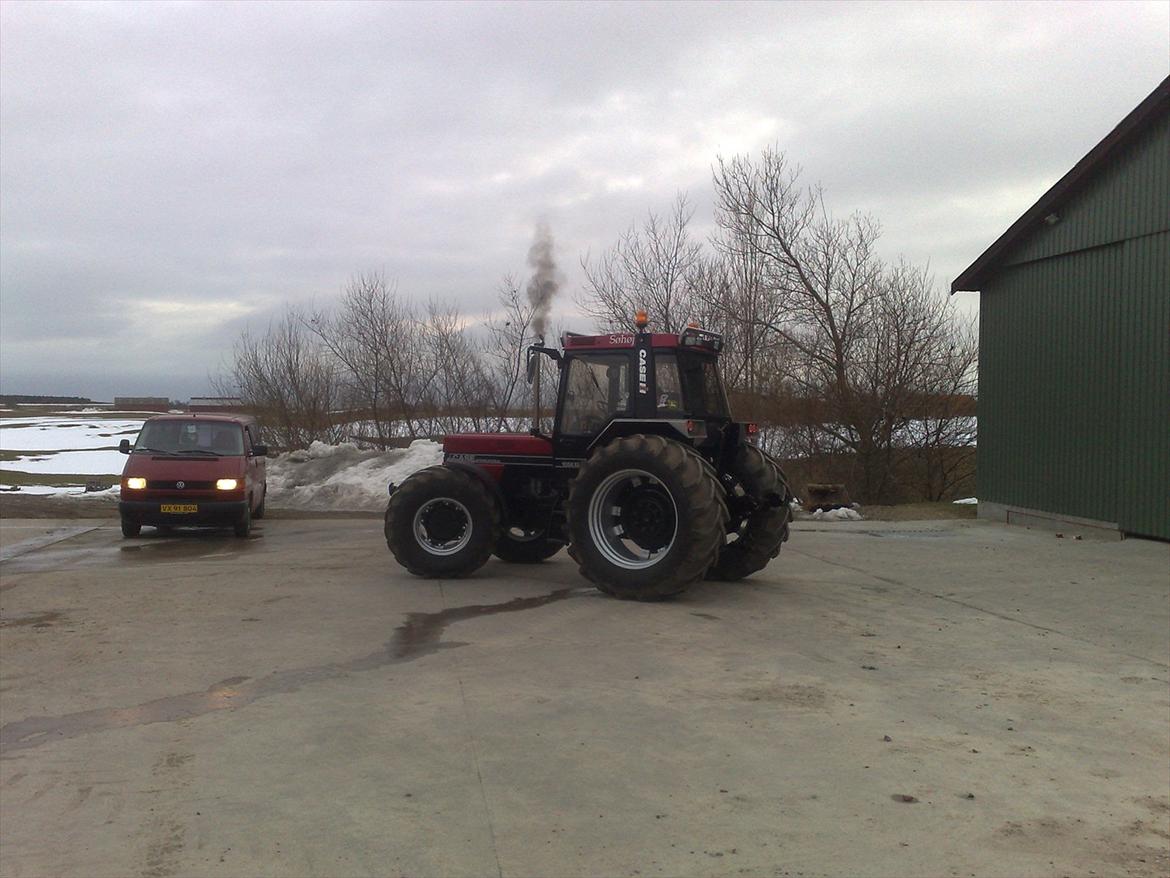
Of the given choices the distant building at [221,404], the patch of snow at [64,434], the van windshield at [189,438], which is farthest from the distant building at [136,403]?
the van windshield at [189,438]

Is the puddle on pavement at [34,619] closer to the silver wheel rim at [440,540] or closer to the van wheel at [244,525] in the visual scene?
the silver wheel rim at [440,540]

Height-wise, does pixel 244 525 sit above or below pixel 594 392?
below

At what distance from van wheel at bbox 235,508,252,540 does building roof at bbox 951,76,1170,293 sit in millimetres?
12333

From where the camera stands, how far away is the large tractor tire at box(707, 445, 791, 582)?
1019 centimetres

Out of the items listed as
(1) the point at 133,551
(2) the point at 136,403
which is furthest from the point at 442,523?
(2) the point at 136,403

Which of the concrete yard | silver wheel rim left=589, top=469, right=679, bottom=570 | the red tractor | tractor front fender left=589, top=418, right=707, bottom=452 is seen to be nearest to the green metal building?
the concrete yard

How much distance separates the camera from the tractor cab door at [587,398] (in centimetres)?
1019

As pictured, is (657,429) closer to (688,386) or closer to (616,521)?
(688,386)

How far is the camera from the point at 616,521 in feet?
31.7

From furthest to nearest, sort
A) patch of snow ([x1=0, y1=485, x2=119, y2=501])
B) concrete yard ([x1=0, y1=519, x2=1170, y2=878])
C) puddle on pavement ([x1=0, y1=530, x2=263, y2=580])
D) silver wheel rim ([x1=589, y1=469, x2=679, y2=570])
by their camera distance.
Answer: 1. patch of snow ([x1=0, y1=485, x2=119, y2=501])
2. puddle on pavement ([x1=0, y1=530, x2=263, y2=580])
3. silver wheel rim ([x1=589, y1=469, x2=679, y2=570])
4. concrete yard ([x1=0, y1=519, x2=1170, y2=878])

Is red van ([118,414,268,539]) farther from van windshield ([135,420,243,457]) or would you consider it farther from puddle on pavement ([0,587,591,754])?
puddle on pavement ([0,587,591,754])

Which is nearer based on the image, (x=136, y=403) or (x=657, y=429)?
(x=657, y=429)

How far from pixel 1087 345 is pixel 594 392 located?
8521mm

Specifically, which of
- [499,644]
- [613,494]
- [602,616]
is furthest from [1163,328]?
[499,644]
